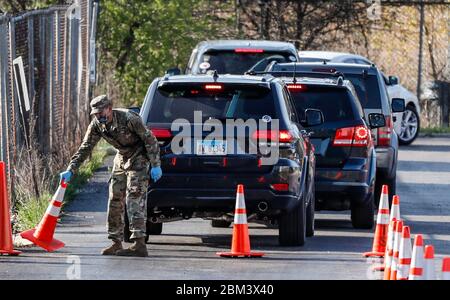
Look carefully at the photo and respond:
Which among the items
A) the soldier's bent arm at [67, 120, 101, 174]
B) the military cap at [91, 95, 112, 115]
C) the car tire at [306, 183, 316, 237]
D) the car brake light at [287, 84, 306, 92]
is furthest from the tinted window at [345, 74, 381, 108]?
the military cap at [91, 95, 112, 115]

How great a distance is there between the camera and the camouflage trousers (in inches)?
512

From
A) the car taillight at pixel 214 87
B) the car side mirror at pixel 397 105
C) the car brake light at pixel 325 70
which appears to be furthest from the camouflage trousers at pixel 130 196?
the car side mirror at pixel 397 105

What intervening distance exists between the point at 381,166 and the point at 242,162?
453cm

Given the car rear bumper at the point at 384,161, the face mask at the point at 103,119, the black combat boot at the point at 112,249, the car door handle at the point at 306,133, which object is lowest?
the black combat boot at the point at 112,249

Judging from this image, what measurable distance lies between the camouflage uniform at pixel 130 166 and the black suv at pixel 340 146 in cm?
296

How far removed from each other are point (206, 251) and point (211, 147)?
96 cm

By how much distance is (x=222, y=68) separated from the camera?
2255cm

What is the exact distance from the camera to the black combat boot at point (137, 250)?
510 inches

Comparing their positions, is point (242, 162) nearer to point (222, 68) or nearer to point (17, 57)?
point (17, 57)

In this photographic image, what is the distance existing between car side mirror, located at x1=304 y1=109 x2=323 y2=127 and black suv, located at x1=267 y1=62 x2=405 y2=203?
2.09 metres

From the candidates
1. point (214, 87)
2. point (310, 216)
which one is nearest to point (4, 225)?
point (214, 87)

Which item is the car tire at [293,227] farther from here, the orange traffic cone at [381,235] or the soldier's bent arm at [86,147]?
the soldier's bent arm at [86,147]

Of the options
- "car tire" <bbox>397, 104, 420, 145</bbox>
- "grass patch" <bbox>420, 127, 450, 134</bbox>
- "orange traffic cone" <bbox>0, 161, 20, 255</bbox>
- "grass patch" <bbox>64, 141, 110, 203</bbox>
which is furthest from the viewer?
"grass patch" <bbox>420, 127, 450, 134</bbox>

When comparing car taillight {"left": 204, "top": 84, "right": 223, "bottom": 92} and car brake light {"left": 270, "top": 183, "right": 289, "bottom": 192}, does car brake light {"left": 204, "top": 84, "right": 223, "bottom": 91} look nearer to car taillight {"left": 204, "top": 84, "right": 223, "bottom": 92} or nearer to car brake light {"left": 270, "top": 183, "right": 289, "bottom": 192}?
car taillight {"left": 204, "top": 84, "right": 223, "bottom": 92}
